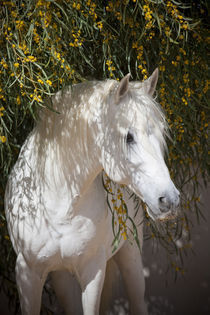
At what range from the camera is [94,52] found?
1.75m

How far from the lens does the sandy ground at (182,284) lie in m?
2.49

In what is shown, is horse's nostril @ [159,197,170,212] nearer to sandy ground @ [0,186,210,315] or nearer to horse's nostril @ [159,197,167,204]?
horse's nostril @ [159,197,167,204]

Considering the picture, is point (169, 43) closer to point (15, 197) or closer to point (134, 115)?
point (134, 115)

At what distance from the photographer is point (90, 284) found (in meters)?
1.53

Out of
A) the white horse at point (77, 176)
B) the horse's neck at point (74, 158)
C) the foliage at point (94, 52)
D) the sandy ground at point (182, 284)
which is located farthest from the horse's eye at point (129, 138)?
the sandy ground at point (182, 284)

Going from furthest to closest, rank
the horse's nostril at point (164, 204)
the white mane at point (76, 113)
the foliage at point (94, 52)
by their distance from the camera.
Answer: the foliage at point (94, 52) < the white mane at point (76, 113) < the horse's nostril at point (164, 204)

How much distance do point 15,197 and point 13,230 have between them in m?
0.10

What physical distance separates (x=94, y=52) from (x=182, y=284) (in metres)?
1.31

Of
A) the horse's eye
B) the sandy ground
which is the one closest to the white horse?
the horse's eye

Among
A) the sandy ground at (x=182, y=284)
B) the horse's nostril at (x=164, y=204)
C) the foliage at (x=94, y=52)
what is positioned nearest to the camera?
the horse's nostril at (x=164, y=204)

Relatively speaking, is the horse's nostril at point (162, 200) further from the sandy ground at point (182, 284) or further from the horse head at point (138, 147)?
the sandy ground at point (182, 284)

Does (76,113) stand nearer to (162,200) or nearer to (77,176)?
(77,176)

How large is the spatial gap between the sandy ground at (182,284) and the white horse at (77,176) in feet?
3.15

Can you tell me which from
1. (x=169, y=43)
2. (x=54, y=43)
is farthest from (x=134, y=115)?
(x=169, y=43)
